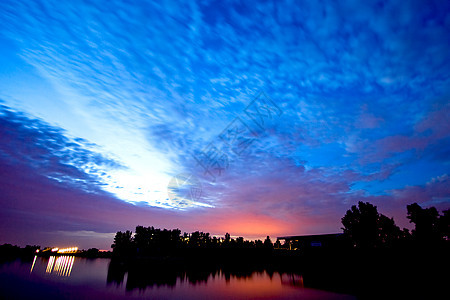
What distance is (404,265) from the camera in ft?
77.2

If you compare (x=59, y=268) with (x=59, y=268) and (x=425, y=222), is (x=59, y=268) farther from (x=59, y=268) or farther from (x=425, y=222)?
(x=425, y=222)

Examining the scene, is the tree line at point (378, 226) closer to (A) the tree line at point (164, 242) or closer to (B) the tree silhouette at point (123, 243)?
(A) the tree line at point (164, 242)

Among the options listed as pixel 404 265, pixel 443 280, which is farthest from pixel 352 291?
pixel 443 280

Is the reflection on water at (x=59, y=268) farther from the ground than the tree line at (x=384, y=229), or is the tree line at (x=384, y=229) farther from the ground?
the tree line at (x=384, y=229)

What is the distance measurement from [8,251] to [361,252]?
4831 inches

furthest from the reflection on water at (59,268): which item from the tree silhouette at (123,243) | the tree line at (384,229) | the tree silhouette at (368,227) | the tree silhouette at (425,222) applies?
the tree silhouette at (425,222)

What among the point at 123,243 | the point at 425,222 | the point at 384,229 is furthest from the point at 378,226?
the point at 123,243

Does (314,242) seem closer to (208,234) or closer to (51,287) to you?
(51,287)

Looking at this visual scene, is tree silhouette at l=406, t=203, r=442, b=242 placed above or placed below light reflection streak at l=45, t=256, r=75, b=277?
above

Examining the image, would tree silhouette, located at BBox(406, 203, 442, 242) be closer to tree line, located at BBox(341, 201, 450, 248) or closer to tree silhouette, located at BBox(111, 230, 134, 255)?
tree line, located at BBox(341, 201, 450, 248)

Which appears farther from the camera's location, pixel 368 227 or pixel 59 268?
pixel 368 227

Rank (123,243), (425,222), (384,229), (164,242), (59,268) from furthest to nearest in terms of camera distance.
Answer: (123,243) < (164,242) < (384,229) < (59,268) < (425,222)

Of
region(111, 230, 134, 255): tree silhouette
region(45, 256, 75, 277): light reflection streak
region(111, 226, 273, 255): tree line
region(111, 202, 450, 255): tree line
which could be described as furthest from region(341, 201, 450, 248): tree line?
region(111, 230, 134, 255): tree silhouette

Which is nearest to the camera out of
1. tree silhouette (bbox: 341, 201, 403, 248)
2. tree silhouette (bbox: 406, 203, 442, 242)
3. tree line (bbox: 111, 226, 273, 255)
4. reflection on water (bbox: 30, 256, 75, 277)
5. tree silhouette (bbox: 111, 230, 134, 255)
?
reflection on water (bbox: 30, 256, 75, 277)
